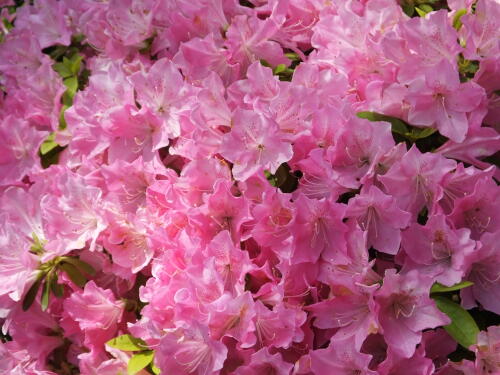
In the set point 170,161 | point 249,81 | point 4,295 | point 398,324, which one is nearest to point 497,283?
point 398,324

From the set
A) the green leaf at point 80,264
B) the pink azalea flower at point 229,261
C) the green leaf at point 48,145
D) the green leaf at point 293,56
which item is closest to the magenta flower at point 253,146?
the pink azalea flower at point 229,261

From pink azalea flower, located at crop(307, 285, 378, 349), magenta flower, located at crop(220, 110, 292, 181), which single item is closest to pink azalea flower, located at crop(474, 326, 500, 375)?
pink azalea flower, located at crop(307, 285, 378, 349)

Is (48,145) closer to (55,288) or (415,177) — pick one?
(55,288)

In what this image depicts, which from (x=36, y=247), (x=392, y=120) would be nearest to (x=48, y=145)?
(x=36, y=247)

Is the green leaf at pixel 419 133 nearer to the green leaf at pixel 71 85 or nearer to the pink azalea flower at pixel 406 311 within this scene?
the pink azalea flower at pixel 406 311

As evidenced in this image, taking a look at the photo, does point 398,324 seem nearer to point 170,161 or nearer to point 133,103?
point 170,161

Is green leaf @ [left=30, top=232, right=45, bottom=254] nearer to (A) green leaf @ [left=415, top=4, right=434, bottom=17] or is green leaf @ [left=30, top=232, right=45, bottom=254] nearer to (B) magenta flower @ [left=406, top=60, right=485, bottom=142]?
(B) magenta flower @ [left=406, top=60, right=485, bottom=142]
